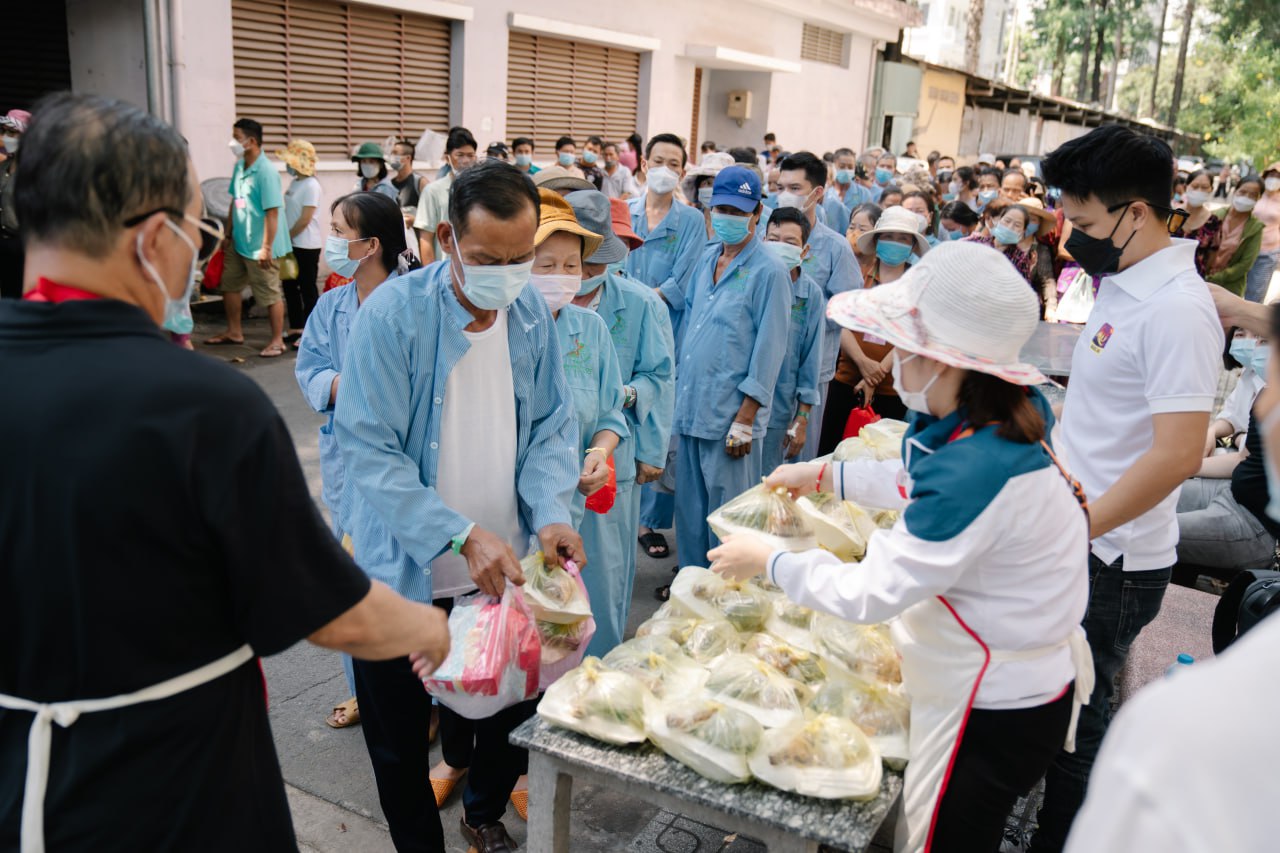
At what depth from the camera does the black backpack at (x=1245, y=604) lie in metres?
3.01

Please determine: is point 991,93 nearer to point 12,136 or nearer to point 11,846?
point 12,136

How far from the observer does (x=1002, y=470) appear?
1.88 m

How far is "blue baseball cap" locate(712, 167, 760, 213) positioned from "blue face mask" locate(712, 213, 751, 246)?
55 millimetres

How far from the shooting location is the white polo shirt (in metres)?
2.44

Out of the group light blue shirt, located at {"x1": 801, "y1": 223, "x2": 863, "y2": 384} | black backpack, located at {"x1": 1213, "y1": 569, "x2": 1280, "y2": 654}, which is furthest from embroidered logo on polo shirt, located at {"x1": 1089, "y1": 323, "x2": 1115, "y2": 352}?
light blue shirt, located at {"x1": 801, "y1": 223, "x2": 863, "y2": 384}

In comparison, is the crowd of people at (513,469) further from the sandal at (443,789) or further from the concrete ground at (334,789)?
the concrete ground at (334,789)

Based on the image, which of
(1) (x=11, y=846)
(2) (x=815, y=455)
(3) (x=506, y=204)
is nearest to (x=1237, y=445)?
(2) (x=815, y=455)

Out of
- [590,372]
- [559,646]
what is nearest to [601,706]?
[559,646]

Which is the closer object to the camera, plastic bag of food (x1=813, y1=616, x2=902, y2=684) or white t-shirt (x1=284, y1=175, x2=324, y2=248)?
plastic bag of food (x1=813, y1=616, x2=902, y2=684)

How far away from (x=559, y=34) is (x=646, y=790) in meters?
14.0

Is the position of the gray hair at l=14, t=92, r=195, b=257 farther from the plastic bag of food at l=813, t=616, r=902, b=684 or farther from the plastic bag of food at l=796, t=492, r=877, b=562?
the plastic bag of food at l=796, t=492, r=877, b=562

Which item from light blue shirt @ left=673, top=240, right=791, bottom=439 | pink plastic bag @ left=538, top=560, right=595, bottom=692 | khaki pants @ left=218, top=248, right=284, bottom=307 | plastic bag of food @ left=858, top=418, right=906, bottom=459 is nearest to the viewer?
pink plastic bag @ left=538, top=560, right=595, bottom=692

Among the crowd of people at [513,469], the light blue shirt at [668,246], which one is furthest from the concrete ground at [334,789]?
the light blue shirt at [668,246]

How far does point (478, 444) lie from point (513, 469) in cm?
14
